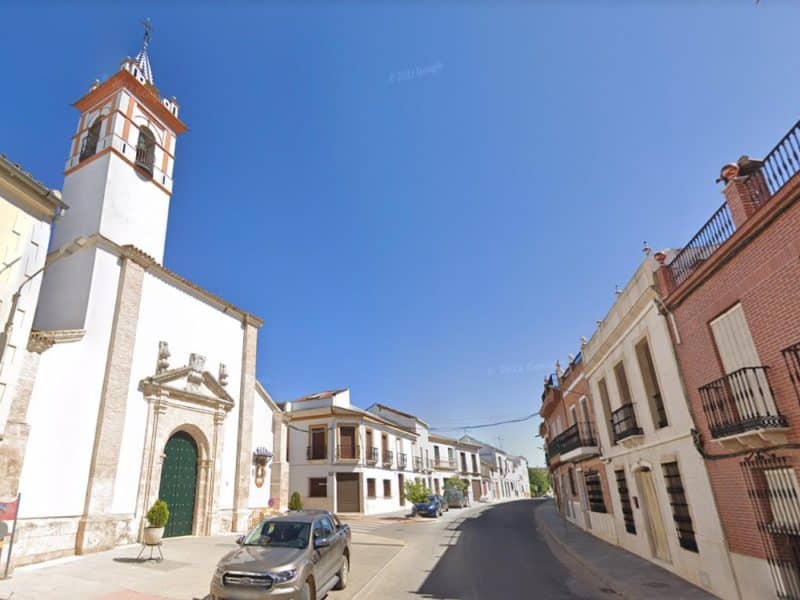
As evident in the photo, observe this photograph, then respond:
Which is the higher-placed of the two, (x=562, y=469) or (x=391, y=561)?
(x=562, y=469)

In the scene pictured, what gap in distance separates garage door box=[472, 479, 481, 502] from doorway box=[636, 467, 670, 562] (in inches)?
1711

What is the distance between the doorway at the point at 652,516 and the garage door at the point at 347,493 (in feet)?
68.6

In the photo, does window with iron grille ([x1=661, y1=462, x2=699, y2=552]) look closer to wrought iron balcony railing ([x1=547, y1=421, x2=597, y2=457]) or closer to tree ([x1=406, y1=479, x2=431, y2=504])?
wrought iron balcony railing ([x1=547, y1=421, x2=597, y2=457])

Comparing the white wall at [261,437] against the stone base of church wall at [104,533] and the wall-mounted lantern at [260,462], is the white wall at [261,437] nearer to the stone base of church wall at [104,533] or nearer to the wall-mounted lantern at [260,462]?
the wall-mounted lantern at [260,462]

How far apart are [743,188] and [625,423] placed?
6.85m

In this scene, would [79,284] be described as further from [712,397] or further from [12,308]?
[712,397]

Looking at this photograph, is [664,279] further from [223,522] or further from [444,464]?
[444,464]

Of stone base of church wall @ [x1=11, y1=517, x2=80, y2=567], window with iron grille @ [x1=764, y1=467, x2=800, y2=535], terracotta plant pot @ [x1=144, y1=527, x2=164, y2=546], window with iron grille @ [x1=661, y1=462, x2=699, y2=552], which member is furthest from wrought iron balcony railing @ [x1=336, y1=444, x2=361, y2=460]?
window with iron grille @ [x1=764, y1=467, x2=800, y2=535]

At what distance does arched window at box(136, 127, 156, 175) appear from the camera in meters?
17.5

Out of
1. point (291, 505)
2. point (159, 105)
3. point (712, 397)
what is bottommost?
point (291, 505)

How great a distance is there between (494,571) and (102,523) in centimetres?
1006

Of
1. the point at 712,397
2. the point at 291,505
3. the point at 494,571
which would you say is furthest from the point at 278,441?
the point at 712,397

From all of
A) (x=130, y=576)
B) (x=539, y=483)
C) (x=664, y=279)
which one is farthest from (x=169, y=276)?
(x=539, y=483)

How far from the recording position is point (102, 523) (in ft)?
37.4
